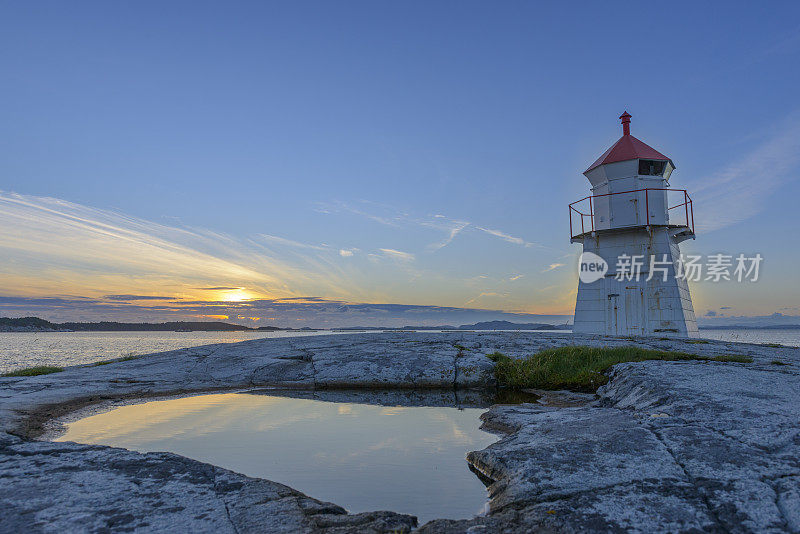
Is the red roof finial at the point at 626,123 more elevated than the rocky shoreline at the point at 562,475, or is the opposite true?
the red roof finial at the point at 626,123

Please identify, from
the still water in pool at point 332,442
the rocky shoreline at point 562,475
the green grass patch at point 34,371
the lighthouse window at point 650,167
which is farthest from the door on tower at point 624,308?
the green grass patch at point 34,371

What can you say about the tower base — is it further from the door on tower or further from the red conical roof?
the red conical roof

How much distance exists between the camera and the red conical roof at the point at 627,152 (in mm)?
19391

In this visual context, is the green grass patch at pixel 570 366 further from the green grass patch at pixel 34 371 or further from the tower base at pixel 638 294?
the green grass patch at pixel 34 371

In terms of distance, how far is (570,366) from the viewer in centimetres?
946

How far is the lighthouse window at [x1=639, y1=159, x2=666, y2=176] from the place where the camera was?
63.6 ft

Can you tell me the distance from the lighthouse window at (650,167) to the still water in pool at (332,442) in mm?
16437

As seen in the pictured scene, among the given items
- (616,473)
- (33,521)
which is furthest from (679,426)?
(33,521)

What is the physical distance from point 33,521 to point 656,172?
22135mm

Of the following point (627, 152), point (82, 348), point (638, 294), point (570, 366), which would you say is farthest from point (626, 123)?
point (82, 348)

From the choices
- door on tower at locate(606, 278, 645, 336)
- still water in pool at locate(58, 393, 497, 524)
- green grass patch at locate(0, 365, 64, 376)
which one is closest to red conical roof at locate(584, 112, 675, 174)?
door on tower at locate(606, 278, 645, 336)

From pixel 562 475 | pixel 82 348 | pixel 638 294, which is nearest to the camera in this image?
pixel 562 475

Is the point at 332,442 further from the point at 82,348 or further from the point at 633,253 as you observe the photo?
the point at 82,348

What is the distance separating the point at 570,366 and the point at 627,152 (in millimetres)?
13853
